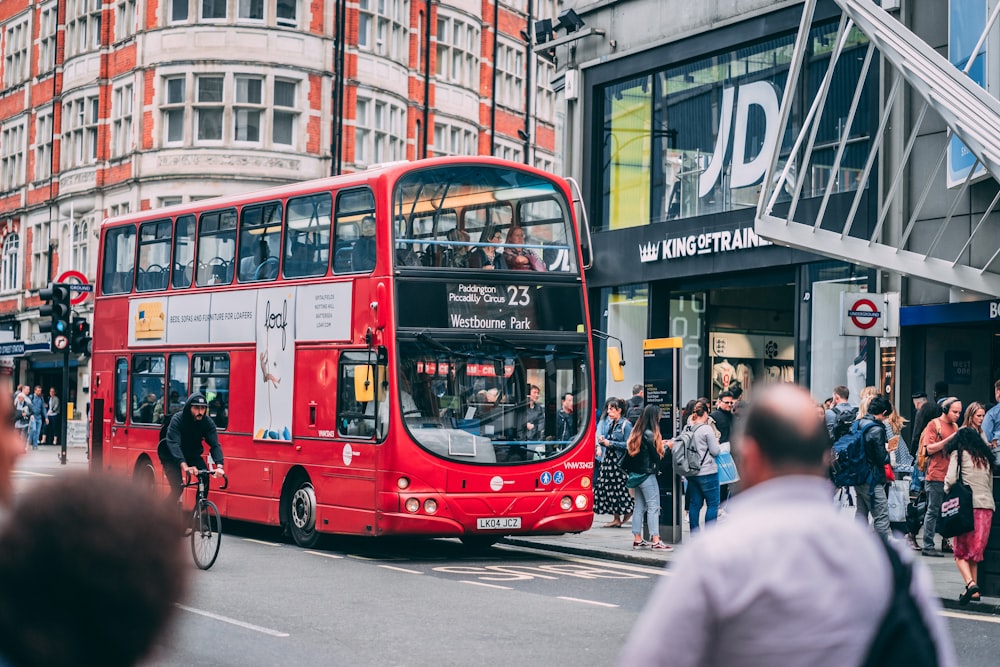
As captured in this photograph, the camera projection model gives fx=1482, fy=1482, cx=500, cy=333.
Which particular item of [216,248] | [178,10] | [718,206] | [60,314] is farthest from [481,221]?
[178,10]

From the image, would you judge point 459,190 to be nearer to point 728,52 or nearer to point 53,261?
point 728,52

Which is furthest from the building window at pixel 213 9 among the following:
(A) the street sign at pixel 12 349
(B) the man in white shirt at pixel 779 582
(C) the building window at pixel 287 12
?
(B) the man in white shirt at pixel 779 582

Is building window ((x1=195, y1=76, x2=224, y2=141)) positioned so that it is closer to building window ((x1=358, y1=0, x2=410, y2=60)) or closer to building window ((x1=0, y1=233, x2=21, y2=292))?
building window ((x1=358, y1=0, x2=410, y2=60))

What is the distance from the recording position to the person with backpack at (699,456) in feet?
52.4

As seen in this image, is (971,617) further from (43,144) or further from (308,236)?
(43,144)

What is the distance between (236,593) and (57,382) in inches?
1489

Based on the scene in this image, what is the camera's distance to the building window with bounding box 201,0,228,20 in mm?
40062

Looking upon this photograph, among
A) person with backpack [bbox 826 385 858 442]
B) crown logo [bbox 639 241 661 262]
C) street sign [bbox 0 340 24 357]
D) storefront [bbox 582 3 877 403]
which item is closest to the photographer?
person with backpack [bbox 826 385 858 442]

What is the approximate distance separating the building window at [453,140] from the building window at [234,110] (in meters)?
7.16

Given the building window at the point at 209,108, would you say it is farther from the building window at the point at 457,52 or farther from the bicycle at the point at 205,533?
the bicycle at the point at 205,533

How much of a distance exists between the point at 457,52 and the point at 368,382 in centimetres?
3451

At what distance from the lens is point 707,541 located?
2.92 m

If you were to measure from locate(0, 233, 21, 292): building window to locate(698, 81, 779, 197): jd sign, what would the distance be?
33.3 m

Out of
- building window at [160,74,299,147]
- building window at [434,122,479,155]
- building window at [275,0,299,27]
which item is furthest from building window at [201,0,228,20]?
building window at [434,122,479,155]
